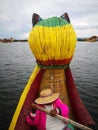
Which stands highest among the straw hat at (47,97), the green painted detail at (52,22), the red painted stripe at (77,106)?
the green painted detail at (52,22)

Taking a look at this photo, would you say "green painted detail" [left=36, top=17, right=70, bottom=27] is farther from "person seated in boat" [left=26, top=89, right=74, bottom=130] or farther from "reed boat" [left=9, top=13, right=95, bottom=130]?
"person seated in boat" [left=26, top=89, right=74, bottom=130]

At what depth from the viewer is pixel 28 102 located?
13.9 feet

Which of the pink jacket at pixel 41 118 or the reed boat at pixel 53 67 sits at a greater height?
the reed boat at pixel 53 67

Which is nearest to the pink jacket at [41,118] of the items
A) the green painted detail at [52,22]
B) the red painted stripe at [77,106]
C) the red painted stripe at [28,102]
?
the red painted stripe at [28,102]

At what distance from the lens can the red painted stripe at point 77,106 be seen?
14.2 feet

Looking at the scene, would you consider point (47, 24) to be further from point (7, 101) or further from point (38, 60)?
point (7, 101)

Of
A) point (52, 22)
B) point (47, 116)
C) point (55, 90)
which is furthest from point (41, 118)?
point (52, 22)

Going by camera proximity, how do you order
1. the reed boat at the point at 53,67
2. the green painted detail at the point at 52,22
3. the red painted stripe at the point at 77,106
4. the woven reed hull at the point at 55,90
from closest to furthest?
the reed boat at the point at 53,67
the green painted detail at the point at 52,22
the woven reed hull at the point at 55,90
the red painted stripe at the point at 77,106

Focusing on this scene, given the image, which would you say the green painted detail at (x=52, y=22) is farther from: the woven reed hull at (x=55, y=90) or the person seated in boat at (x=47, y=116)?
the person seated in boat at (x=47, y=116)

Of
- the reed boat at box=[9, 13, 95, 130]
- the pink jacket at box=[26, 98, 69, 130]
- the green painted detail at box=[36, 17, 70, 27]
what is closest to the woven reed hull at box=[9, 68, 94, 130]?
the reed boat at box=[9, 13, 95, 130]

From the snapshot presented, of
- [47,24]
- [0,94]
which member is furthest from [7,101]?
[47,24]

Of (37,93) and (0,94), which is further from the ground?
(37,93)

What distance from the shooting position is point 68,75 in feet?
15.1

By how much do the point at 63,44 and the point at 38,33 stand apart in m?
0.51
